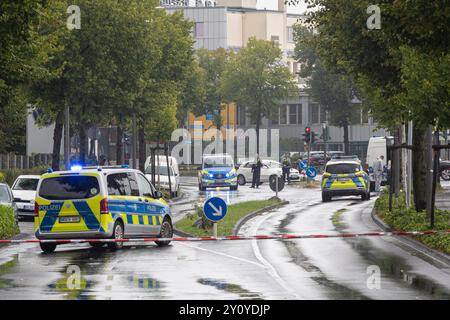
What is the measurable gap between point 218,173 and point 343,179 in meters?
17.3

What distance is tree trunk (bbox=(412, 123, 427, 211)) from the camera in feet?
115

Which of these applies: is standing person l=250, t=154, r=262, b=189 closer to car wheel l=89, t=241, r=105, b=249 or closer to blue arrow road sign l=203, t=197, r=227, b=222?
blue arrow road sign l=203, t=197, r=227, b=222

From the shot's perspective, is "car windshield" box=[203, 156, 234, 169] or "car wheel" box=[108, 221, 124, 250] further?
"car windshield" box=[203, 156, 234, 169]

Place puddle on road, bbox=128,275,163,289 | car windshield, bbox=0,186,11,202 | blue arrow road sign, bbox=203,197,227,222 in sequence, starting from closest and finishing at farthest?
puddle on road, bbox=128,275,163,289, blue arrow road sign, bbox=203,197,227,222, car windshield, bbox=0,186,11,202

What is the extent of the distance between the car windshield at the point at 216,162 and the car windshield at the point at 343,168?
17199 millimetres

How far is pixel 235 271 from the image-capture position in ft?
70.4

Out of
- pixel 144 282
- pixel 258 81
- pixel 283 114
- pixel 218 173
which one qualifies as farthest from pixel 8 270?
pixel 283 114

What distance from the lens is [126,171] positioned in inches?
1129

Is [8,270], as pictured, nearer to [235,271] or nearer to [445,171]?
[235,271]

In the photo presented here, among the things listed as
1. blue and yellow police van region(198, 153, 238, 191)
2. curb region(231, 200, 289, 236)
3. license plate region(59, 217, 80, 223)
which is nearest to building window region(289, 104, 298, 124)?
blue and yellow police van region(198, 153, 238, 191)

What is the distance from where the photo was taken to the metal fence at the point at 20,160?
62344 mm
